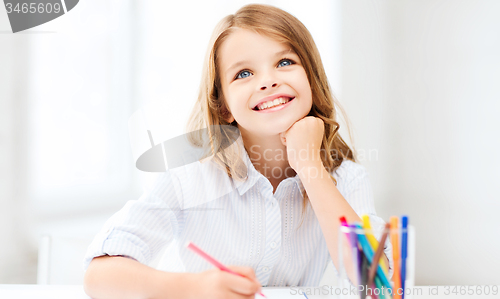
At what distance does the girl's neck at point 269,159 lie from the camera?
0.79 metres

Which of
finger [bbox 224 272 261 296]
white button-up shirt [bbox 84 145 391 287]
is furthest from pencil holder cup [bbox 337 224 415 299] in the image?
white button-up shirt [bbox 84 145 391 287]

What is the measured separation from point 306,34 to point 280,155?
0.25 meters

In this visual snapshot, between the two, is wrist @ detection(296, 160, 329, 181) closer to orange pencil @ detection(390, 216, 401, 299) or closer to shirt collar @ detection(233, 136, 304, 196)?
shirt collar @ detection(233, 136, 304, 196)

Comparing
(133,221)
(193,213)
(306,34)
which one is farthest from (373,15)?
(133,221)

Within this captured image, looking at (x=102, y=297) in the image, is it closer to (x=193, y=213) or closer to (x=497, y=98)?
(x=193, y=213)

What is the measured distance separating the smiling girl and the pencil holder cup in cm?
23

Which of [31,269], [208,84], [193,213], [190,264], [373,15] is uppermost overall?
[373,15]

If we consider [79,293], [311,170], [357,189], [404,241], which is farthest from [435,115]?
[79,293]

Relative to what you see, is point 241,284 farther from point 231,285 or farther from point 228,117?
point 228,117

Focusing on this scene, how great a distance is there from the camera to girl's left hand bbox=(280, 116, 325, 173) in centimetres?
65

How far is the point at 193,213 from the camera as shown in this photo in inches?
29.5

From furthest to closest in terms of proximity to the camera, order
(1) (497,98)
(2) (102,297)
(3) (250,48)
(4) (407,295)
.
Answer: (1) (497,98) → (3) (250,48) → (2) (102,297) → (4) (407,295)

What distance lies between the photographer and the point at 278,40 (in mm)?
703

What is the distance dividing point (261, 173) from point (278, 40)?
0.28m
